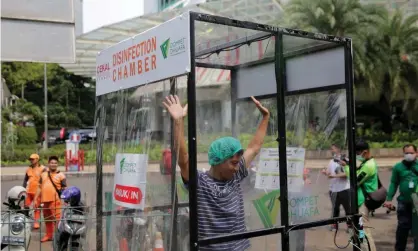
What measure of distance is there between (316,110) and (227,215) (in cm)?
157

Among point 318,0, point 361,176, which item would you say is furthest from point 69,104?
point 361,176

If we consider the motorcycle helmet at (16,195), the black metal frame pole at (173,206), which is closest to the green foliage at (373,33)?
the motorcycle helmet at (16,195)

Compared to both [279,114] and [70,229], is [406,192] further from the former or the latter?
[70,229]

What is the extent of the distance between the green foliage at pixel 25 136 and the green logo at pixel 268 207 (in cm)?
2911

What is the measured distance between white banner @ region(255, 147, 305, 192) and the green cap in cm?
96

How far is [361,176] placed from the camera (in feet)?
20.5

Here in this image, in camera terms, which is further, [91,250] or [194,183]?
[91,250]

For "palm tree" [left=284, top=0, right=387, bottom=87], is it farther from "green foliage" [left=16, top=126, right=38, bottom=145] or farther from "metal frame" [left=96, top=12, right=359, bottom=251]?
"green foliage" [left=16, top=126, right=38, bottom=145]

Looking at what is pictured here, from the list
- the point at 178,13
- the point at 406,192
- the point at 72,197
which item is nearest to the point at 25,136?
the point at 178,13

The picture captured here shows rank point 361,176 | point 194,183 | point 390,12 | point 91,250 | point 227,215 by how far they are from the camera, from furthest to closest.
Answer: point 390,12 → point 361,176 → point 91,250 → point 227,215 → point 194,183

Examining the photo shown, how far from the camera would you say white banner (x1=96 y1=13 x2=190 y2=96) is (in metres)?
2.89

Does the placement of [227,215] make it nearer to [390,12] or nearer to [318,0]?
[318,0]

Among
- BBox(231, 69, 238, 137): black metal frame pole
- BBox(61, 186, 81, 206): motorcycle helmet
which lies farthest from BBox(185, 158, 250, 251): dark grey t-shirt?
BBox(61, 186, 81, 206): motorcycle helmet

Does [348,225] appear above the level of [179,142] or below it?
below
